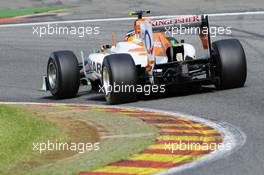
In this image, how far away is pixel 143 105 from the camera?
14.5m

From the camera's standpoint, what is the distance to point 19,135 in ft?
37.0

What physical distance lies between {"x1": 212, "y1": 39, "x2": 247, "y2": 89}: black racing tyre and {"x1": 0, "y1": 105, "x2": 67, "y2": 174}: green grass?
140 inches

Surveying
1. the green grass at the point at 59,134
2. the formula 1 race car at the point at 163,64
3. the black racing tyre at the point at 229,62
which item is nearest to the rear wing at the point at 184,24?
the formula 1 race car at the point at 163,64

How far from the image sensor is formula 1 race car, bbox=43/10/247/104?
47.3 feet

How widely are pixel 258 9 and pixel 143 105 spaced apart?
1543cm

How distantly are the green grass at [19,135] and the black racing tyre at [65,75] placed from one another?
2.52 m

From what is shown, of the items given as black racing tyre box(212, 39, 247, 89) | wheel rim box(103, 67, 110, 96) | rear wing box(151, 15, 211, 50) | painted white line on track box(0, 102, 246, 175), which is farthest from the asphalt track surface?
rear wing box(151, 15, 211, 50)

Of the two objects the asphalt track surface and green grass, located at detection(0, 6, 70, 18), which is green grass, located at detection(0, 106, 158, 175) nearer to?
the asphalt track surface

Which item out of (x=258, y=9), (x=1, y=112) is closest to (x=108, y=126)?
(x=1, y=112)

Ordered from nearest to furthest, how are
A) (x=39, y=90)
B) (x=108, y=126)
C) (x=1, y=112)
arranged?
1. (x=108, y=126)
2. (x=1, y=112)
3. (x=39, y=90)

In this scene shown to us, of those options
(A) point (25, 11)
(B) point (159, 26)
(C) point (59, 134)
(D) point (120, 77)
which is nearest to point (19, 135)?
(C) point (59, 134)

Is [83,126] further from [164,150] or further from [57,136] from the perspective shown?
[164,150]

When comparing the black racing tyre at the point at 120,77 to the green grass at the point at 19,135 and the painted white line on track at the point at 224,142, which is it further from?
the green grass at the point at 19,135

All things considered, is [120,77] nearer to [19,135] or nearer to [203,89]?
[203,89]
